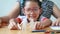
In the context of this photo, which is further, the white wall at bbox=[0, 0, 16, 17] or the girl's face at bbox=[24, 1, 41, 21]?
the white wall at bbox=[0, 0, 16, 17]

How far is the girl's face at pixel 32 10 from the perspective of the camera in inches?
49.5

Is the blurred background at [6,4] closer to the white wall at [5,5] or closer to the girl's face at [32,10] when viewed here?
the white wall at [5,5]

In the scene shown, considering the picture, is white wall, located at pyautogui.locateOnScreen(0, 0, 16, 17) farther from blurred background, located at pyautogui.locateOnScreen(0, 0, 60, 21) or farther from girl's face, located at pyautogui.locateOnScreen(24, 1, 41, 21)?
girl's face, located at pyautogui.locateOnScreen(24, 1, 41, 21)

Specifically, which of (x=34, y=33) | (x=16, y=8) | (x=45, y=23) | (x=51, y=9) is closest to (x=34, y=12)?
(x=45, y=23)

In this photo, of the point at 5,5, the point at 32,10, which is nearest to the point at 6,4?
the point at 5,5

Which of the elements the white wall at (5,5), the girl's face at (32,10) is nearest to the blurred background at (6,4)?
the white wall at (5,5)

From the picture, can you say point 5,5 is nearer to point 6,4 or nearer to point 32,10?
point 6,4

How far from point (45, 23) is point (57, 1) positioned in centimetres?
133

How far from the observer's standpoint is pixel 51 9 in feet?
6.25

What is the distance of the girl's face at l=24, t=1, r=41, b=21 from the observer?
1257 mm

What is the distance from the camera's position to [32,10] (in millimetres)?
1255

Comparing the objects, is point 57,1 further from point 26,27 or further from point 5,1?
point 26,27

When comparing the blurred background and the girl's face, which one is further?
the blurred background

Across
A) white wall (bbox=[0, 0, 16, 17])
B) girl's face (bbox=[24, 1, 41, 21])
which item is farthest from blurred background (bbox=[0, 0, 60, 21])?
girl's face (bbox=[24, 1, 41, 21])
